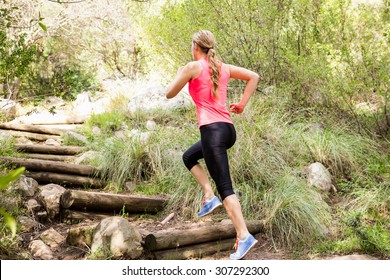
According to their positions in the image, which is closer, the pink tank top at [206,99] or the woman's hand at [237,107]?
the pink tank top at [206,99]

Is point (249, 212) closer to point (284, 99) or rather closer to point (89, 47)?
point (284, 99)

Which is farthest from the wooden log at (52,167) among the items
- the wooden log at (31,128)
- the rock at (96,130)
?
the wooden log at (31,128)

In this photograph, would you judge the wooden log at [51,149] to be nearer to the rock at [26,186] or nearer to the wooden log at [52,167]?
the wooden log at [52,167]

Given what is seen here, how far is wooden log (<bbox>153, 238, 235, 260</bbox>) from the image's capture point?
12.3ft

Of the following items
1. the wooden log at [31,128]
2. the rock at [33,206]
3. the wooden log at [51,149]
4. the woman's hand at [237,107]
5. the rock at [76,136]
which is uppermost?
the woman's hand at [237,107]

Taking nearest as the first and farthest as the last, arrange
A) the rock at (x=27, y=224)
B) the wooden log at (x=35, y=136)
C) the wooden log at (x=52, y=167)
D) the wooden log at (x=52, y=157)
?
the rock at (x=27, y=224), the wooden log at (x=52, y=167), the wooden log at (x=52, y=157), the wooden log at (x=35, y=136)

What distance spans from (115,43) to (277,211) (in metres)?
15.0

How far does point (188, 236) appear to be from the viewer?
12.7ft

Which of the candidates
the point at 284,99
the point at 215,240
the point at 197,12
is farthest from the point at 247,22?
the point at 215,240

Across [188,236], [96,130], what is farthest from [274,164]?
[96,130]

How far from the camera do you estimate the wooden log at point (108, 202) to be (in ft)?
15.0

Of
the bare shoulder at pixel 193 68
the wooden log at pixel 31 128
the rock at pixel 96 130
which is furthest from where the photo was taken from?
the rock at pixel 96 130

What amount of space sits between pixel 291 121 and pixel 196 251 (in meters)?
3.63

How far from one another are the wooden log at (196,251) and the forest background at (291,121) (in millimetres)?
519
